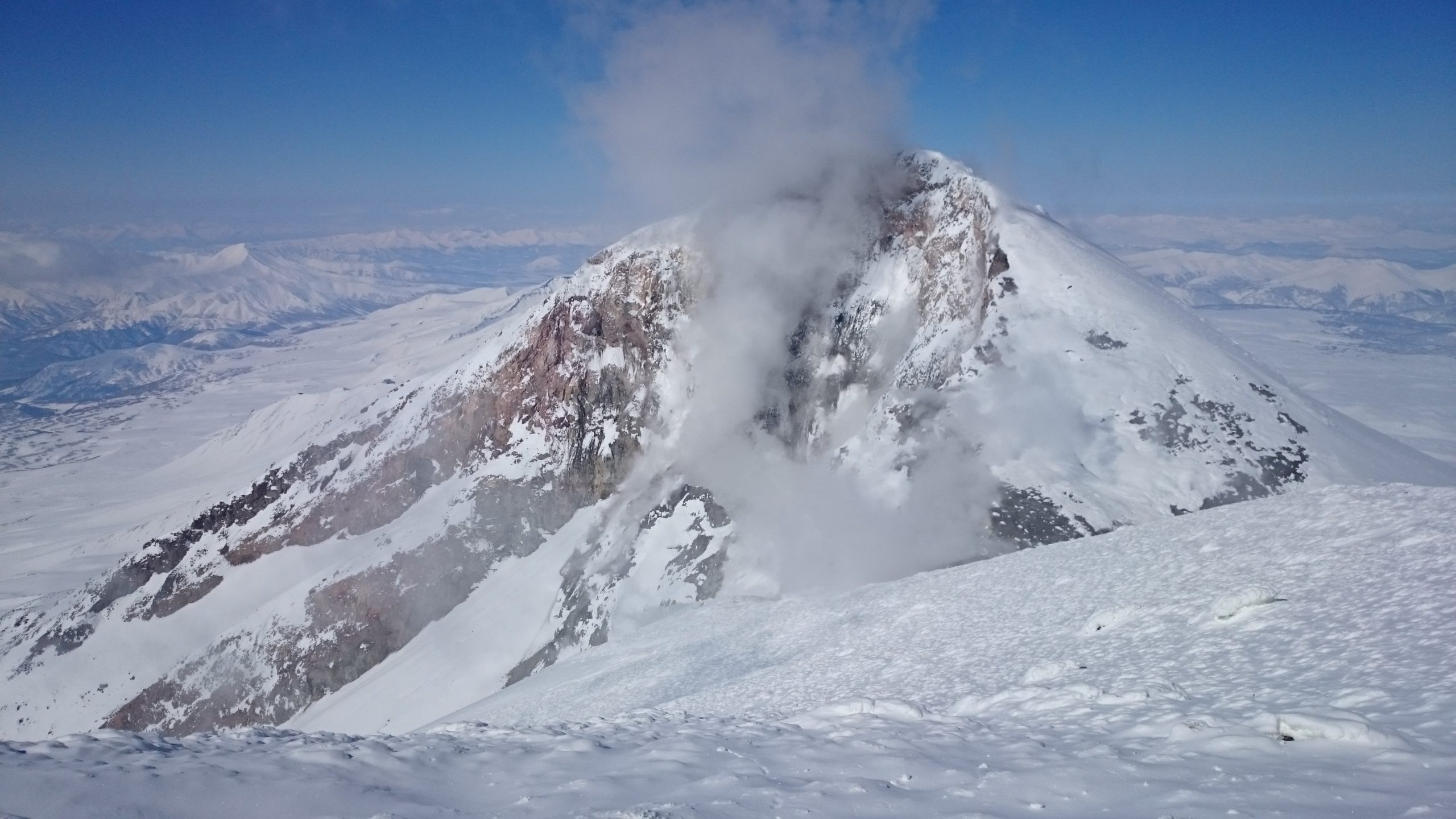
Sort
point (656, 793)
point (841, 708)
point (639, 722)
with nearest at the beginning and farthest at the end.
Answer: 1. point (656, 793)
2. point (841, 708)
3. point (639, 722)

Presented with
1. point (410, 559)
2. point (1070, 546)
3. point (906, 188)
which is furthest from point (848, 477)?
point (410, 559)

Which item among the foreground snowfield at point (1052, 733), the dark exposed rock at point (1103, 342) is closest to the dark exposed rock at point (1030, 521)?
the foreground snowfield at point (1052, 733)

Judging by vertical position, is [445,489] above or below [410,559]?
above

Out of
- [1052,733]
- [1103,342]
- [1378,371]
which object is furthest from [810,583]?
[1378,371]

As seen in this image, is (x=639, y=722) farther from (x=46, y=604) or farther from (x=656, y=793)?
(x=46, y=604)

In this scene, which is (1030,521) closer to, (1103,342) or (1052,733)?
(1103,342)

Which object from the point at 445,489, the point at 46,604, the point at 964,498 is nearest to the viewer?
the point at 964,498

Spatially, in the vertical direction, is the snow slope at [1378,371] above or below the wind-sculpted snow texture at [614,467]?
above

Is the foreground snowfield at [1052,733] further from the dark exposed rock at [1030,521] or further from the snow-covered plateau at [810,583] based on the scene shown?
the dark exposed rock at [1030,521]
